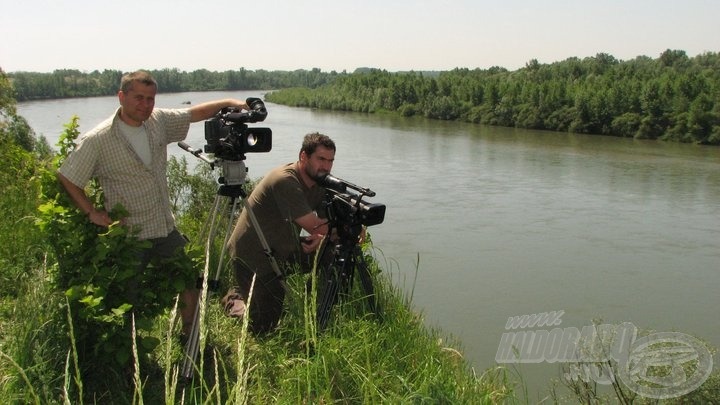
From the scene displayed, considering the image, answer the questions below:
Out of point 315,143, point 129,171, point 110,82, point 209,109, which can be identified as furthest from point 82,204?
point 110,82

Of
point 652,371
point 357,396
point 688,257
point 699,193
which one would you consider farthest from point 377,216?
point 699,193

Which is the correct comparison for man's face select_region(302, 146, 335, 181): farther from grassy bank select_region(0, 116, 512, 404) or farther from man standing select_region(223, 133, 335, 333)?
grassy bank select_region(0, 116, 512, 404)

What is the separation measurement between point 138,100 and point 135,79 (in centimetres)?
8

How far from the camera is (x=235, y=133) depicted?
247 cm

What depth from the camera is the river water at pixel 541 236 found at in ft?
25.0

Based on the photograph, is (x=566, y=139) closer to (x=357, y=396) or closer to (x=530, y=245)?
(x=530, y=245)

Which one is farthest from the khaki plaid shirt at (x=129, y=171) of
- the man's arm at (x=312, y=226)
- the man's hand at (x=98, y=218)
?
the man's arm at (x=312, y=226)

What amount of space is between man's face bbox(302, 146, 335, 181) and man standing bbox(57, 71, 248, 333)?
2.04 feet

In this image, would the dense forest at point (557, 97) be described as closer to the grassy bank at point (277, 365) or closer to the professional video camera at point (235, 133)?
the professional video camera at point (235, 133)

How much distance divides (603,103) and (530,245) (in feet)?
70.1

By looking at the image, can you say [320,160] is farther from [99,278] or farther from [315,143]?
[99,278]

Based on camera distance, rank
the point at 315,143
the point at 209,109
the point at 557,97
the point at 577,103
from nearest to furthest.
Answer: the point at 209,109
the point at 315,143
the point at 577,103
the point at 557,97

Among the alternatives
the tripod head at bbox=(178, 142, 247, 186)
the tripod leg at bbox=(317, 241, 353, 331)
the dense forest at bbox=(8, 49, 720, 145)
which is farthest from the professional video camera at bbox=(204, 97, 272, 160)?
the dense forest at bbox=(8, 49, 720, 145)

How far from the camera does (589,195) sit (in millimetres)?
14102
